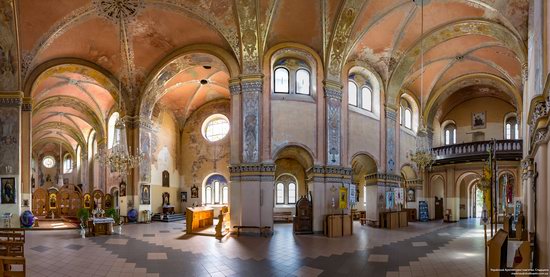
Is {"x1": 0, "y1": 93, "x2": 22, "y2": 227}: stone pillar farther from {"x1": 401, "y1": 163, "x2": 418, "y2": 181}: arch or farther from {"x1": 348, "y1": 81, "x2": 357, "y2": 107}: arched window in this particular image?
{"x1": 401, "y1": 163, "x2": 418, "y2": 181}: arch

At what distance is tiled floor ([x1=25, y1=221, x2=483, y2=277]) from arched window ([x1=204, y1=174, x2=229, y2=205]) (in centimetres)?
1106

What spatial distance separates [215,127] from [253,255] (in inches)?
684

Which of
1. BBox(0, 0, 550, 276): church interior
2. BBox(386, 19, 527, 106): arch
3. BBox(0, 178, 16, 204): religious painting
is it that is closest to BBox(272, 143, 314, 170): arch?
BBox(0, 0, 550, 276): church interior

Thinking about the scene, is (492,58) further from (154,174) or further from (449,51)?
(154,174)

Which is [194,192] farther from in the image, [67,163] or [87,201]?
[67,163]

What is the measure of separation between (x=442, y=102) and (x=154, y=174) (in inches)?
743

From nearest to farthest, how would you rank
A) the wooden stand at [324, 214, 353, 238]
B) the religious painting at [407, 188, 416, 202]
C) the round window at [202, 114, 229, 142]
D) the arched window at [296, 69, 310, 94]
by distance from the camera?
1. the wooden stand at [324, 214, 353, 238]
2. the arched window at [296, 69, 310, 94]
3. the religious painting at [407, 188, 416, 202]
4. the round window at [202, 114, 229, 142]

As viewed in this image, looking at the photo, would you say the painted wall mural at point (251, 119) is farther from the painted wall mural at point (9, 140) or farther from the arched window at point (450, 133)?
the arched window at point (450, 133)

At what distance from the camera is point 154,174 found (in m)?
23.6

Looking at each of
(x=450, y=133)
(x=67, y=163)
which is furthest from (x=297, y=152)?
(x=67, y=163)

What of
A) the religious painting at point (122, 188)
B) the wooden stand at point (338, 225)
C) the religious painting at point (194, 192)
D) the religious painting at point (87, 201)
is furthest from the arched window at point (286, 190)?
the religious painting at point (87, 201)

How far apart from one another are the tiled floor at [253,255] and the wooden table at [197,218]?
3.22ft

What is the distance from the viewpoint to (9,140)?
1630cm

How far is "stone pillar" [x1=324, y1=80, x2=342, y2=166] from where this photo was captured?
17.1m
